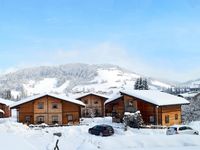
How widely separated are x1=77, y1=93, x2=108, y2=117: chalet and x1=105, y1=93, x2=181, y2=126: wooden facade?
818 inches

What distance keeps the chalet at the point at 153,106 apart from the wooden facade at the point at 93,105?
2076cm

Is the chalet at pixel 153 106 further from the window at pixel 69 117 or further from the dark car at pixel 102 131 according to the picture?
the dark car at pixel 102 131

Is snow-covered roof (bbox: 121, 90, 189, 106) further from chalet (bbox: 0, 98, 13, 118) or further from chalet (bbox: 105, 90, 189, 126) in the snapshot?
chalet (bbox: 0, 98, 13, 118)

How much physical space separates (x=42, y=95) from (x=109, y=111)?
16.3 m

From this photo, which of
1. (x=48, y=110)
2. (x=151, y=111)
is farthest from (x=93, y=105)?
(x=151, y=111)

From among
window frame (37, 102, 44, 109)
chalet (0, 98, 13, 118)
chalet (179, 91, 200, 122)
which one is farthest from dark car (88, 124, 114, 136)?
chalet (0, 98, 13, 118)

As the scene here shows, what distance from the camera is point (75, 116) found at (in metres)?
58.9

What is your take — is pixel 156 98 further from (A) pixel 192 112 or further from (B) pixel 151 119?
(A) pixel 192 112

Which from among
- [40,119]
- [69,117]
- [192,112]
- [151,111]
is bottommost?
[40,119]

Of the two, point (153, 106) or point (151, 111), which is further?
point (151, 111)

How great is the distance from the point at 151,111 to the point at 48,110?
15.6m

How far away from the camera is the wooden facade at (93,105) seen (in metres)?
81.1

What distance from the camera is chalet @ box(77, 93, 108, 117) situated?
81.1 m

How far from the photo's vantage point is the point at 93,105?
3228 inches
